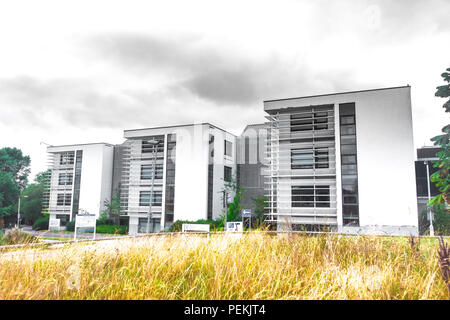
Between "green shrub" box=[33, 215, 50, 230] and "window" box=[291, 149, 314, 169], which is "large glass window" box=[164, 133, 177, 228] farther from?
"green shrub" box=[33, 215, 50, 230]

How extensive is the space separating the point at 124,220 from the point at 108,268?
35101mm

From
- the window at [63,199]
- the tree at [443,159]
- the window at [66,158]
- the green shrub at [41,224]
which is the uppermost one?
the window at [66,158]

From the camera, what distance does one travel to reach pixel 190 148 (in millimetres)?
33719

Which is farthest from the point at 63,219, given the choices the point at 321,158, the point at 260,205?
the point at 321,158

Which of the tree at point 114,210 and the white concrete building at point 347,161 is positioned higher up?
the white concrete building at point 347,161

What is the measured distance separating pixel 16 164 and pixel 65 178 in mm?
5837

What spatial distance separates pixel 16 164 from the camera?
1662 inches

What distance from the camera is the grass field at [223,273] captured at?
12.7 ft

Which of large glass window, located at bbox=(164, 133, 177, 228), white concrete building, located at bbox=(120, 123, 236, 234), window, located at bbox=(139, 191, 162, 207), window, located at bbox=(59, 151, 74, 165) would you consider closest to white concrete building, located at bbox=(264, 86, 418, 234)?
white concrete building, located at bbox=(120, 123, 236, 234)

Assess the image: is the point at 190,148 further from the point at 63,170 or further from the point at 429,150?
the point at 429,150

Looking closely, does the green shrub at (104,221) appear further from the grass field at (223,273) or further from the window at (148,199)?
the grass field at (223,273)

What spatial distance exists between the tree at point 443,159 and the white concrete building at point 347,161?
930 cm

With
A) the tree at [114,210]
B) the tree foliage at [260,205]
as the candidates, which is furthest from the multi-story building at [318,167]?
the tree at [114,210]
